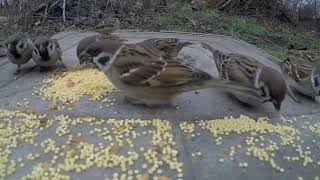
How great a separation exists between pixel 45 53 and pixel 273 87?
2.14 metres

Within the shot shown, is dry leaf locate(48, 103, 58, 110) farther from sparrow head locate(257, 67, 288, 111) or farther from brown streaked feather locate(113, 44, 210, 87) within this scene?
sparrow head locate(257, 67, 288, 111)

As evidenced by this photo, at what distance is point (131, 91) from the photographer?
299 cm

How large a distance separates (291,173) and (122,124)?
3.62 ft

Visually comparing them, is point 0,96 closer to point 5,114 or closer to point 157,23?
point 5,114

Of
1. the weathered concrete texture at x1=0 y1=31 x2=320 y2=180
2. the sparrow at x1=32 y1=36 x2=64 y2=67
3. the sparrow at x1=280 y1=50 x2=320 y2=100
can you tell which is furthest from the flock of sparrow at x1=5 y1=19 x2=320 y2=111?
the sparrow at x1=32 y1=36 x2=64 y2=67

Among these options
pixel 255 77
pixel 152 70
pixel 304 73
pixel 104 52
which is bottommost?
pixel 304 73

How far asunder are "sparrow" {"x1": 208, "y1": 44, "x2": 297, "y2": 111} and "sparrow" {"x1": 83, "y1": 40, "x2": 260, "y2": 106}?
0.28 feet

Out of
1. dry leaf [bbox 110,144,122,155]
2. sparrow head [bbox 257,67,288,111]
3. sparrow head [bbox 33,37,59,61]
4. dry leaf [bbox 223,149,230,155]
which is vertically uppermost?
sparrow head [bbox 33,37,59,61]

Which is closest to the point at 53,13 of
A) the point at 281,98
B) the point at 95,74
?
the point at 95,74

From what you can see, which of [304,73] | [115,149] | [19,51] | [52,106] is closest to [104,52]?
[52,106]

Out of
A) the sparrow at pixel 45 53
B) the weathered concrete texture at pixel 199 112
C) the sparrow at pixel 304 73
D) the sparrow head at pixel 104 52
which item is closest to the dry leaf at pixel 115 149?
the weathered concrete texture at pixel 199 112

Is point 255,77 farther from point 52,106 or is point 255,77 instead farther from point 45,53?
point 45,53

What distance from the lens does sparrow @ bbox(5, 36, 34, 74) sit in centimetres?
396

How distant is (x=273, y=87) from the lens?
2.94 m
